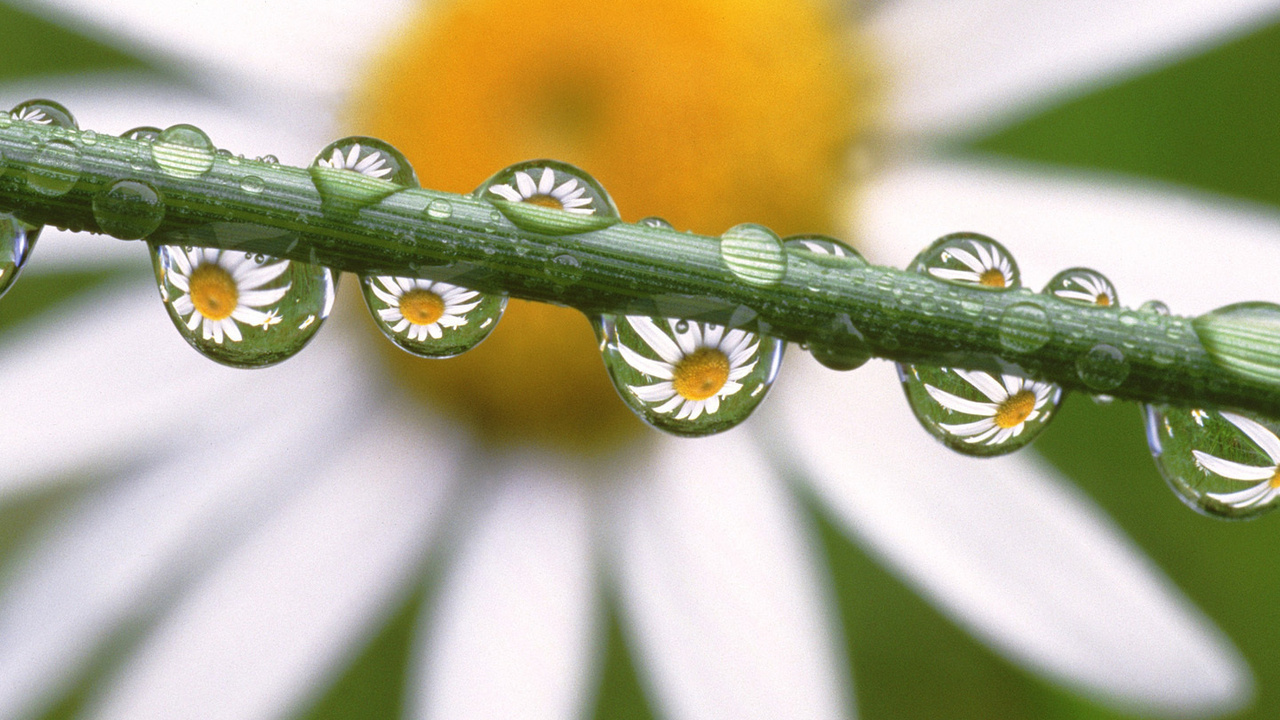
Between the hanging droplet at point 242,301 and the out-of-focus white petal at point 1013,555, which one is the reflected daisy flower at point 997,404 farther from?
the out-of-focus white petal at point 1013,555

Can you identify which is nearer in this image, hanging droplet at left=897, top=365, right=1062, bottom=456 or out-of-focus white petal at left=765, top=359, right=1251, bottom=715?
hanging droplet at left=897, top=365, right=1062, bottom=456

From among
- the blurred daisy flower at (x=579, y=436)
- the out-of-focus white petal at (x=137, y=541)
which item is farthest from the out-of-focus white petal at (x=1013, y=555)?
the out-of-focus white petal at (x=137, y=541)

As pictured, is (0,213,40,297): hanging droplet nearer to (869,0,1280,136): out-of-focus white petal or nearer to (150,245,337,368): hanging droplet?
(150,245,337,368): hanging droplet

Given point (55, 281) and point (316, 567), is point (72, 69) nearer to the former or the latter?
point (55, 281)

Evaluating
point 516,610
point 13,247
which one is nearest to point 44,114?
point 13,247

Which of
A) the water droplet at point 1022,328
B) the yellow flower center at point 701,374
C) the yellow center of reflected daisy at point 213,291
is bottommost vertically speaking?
the water droplet at point 1022,328

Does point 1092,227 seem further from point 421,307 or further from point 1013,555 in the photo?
point 421,307

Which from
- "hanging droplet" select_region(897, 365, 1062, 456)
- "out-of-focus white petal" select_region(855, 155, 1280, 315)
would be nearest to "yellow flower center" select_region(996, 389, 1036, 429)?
"hanging droplet" select_region(897, 365, 1062, 456)
